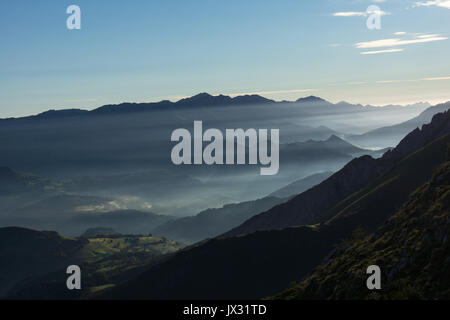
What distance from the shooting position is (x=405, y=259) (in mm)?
78625

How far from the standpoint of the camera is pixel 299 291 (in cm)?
10231

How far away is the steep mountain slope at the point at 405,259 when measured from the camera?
69.9 meters

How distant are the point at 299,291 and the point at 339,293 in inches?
755

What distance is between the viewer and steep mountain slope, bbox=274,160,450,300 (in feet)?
229
